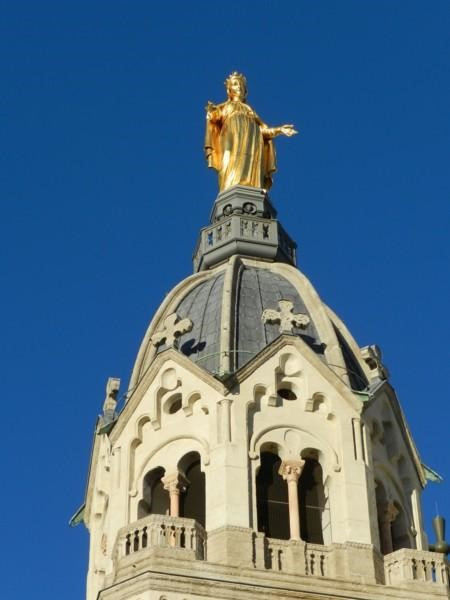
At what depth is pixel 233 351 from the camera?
4672cm

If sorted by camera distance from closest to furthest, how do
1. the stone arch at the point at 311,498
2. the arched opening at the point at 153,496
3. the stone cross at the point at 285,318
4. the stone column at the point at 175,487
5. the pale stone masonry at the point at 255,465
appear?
the pale stone masonry at the point at 255,465 → the stone column at the point at 175,487 → the arched opening at the point at 153,496 → the stone arch at the point at 311,498 → the stone cross at the point at 285,318

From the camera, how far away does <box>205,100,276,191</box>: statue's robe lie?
56.3m

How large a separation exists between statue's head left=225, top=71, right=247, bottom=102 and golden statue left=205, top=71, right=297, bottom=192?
47 mm

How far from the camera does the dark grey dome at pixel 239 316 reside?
4709 cm

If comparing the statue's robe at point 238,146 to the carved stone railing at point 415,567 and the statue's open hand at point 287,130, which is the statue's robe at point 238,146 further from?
the carved stone railing at point 415,567

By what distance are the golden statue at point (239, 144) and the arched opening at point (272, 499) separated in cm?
1267

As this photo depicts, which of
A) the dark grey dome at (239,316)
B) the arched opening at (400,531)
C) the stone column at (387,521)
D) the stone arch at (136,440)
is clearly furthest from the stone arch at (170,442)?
the arched opening at (400,531)

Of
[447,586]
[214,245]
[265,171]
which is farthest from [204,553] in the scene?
[265,171]

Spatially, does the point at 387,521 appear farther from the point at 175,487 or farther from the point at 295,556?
the point at 175,487

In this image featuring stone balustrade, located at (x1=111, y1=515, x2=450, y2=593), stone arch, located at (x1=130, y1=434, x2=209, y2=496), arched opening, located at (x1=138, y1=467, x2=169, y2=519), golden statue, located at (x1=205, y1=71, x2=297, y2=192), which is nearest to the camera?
stone balustrade, located at (x1=111, y1=515, x2=450, y2=593)

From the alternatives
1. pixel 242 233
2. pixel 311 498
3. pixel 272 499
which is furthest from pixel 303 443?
pixel 242 233

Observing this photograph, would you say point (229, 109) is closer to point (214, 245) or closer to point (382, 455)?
point (214, 245)

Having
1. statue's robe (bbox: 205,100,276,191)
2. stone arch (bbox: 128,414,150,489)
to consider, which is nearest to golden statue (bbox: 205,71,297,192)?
statue's robe (bbox: 205,100,276,191)

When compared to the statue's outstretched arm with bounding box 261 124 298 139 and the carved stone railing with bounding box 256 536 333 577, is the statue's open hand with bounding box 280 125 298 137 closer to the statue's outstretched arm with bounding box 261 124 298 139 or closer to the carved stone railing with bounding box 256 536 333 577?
the statue's outstretched arm with bounding box 261 124 298 139
